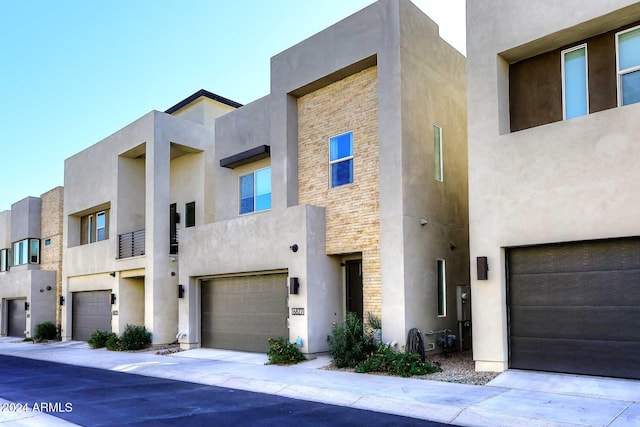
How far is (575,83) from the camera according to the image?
35.8 ft

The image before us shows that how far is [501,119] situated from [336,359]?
252 inches

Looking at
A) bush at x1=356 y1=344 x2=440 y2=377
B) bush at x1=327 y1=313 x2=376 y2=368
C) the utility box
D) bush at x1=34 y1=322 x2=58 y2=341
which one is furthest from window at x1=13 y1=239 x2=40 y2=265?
the utility box

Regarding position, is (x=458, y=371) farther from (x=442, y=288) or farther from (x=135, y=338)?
(x=135, y=338)

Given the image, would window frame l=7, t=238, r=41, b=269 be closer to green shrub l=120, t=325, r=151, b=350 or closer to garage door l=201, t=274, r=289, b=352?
green shrub l=120, t=325, r=151, b=350

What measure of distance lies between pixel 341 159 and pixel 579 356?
748cm

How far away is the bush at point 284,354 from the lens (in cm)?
1387

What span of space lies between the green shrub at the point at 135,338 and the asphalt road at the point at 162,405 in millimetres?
5352

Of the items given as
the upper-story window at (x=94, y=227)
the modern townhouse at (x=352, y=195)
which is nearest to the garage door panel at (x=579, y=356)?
the modern townhouse at (x=352, y=195)

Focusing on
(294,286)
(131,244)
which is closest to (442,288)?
(294,286)

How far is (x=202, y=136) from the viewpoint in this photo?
2164cm

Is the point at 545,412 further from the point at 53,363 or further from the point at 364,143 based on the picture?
the point at 53,363

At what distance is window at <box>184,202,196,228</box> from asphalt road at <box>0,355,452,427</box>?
8583 mm

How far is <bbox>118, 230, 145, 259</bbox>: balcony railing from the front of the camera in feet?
69.5

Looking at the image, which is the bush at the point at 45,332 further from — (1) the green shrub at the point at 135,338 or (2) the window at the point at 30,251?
(1) the green shrub at the point at 135,338
